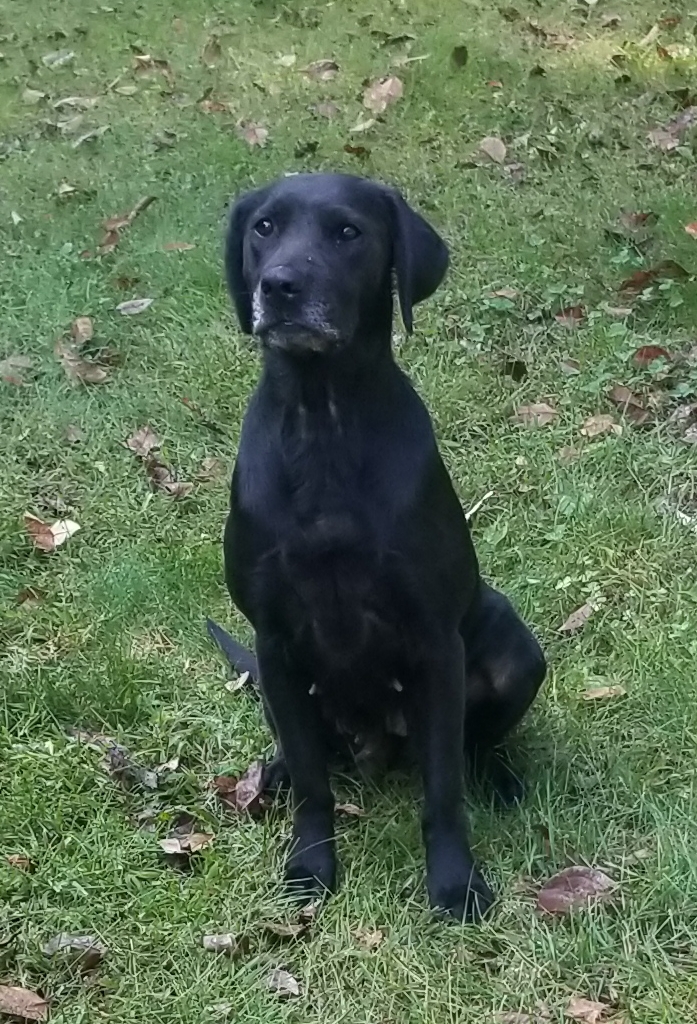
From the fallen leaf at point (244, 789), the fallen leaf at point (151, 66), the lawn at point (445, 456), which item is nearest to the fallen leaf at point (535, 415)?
the lawn at point (445, 456)

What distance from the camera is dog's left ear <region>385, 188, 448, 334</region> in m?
2.47

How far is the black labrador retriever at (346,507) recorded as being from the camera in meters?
Result: 2.37

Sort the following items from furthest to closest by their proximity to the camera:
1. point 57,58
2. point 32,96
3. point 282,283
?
point 57,58
point 32,96
point 282,283

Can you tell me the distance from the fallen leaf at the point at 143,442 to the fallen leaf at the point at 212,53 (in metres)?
3.72

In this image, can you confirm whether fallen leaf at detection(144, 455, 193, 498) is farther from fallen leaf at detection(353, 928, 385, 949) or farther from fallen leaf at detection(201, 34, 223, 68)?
fallen leaf at detection(201, 34, 223, 68)

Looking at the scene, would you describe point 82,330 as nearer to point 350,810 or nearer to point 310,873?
point 350,810

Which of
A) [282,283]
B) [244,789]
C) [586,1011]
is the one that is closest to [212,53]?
[244,789]

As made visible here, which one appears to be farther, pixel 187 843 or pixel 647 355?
pixel 647 355

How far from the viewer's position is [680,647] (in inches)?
125

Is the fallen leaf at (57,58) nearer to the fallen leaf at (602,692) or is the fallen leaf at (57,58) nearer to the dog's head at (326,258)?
the dog's head at (326,258)

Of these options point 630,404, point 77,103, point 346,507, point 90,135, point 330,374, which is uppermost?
point 330,374

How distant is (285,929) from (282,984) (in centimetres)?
12

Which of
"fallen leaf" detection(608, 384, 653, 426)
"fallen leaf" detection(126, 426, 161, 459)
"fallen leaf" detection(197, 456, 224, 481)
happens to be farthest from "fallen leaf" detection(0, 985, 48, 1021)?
"fallen leaf" detection(608, 384, 653, 426)

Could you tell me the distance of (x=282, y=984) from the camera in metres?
2.46
